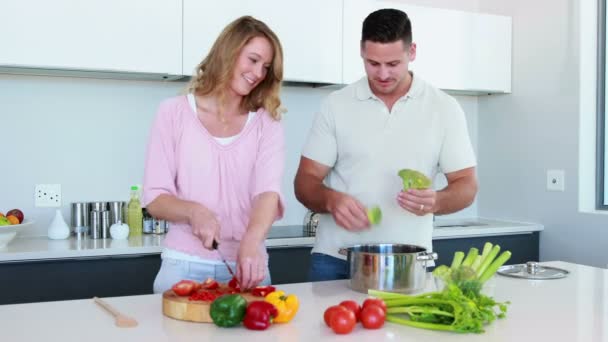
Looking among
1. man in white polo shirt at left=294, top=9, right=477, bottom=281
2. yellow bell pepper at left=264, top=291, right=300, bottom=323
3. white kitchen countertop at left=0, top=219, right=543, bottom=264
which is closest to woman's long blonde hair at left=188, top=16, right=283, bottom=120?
man in white polo shirt at left=294, top=9, right=477, bottom=281

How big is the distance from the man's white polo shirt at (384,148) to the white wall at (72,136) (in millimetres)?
1271

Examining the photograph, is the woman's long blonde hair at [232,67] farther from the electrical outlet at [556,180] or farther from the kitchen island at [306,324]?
the electrical outlet at [556,180]

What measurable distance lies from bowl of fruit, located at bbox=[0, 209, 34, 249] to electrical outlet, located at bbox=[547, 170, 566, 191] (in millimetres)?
2578

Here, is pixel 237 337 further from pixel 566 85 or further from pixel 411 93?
pixel 566 85

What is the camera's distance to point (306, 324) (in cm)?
153

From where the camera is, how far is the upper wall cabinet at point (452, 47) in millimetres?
3324

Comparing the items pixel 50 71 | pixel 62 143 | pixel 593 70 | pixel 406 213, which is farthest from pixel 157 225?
pixel 593 70

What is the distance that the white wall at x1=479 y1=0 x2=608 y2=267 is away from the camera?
11.2 ft

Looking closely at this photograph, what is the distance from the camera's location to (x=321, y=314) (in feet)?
5.30

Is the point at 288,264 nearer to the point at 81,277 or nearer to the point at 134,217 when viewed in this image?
the point at 134,217

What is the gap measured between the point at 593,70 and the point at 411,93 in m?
1.56

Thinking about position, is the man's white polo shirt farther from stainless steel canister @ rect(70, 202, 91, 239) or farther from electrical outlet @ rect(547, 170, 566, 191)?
electrical outlet @ rect(547, 170, 566, 191)

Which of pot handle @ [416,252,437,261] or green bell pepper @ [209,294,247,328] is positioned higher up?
pot handle @ [416,252,437,261]

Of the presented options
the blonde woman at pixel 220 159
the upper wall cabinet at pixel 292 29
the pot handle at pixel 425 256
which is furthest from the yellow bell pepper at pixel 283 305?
the upper wall cabinet at pixel 292 29
